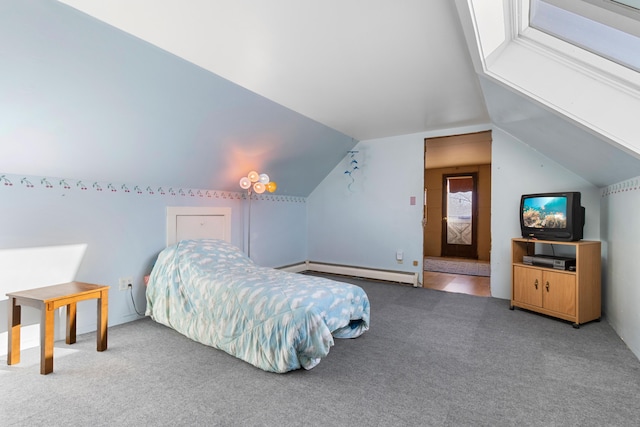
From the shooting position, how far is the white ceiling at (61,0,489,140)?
6.01 ft

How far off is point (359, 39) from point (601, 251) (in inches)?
131

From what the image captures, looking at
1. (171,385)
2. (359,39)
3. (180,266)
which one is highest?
(359,39)

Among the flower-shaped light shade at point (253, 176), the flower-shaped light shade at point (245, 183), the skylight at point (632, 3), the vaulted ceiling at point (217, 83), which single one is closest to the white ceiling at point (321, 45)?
the vaulted ceiling at point (217, 83)

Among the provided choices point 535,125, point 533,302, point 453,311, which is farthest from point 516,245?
point 535,125

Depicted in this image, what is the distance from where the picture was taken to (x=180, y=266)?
296 centimetres

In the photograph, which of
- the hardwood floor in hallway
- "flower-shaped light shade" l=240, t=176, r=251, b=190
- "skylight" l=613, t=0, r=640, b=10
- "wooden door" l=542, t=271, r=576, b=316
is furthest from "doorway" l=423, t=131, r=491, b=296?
"skylight" l=613, t=0, r=640, b=10

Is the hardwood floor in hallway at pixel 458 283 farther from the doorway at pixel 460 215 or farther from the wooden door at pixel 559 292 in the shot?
the doorway at pixel 460 215

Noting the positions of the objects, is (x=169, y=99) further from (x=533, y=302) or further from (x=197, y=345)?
(x=533, y=302)

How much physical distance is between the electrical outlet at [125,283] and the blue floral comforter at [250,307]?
259mm

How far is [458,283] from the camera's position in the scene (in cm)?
502

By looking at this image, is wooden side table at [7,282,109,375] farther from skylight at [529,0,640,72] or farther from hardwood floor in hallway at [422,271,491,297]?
hardwood floor in hallway at [422,271,491,297]

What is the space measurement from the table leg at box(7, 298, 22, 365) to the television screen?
4.71m

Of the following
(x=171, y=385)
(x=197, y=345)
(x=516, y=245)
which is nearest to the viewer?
(x=171, y=385)

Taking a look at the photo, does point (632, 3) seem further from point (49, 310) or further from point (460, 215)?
point (460, 215)
